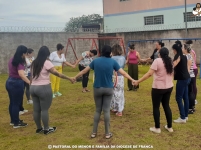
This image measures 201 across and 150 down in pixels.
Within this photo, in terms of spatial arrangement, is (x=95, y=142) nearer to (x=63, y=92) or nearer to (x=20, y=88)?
(x=20, y=88)

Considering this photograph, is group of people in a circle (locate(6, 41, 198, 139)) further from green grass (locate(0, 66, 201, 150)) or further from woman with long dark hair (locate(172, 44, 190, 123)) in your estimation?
green grass (locate(0, 66, 201, 150))

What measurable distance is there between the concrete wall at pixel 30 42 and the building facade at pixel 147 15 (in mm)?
8386

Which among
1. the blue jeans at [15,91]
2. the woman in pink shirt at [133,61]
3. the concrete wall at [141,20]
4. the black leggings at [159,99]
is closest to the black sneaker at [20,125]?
the blue jeans at [15,91]

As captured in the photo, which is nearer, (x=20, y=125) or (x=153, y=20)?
(x=20, y=125)

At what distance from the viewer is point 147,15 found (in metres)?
23.0

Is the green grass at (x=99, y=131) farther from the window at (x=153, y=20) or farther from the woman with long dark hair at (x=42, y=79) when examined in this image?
the window at (x=153, y=20)

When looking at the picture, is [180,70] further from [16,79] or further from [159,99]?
[16,79]

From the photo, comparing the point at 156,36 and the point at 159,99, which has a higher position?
the point at 156,36

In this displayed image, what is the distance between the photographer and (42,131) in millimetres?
4648

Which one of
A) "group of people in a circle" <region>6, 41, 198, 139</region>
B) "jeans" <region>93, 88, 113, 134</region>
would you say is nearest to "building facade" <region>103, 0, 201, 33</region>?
"group of people in a circle" <region>6, 41, 198, 139</region>

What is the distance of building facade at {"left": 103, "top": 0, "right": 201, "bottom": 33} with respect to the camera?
21.0 metres

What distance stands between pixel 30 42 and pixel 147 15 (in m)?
12.8

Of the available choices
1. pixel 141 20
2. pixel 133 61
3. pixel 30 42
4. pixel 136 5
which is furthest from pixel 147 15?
pixel 133 61

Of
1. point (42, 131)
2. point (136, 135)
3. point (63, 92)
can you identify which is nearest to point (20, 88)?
point (42, 131)
